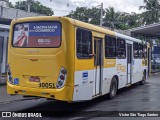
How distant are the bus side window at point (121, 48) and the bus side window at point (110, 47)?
0.61 metres

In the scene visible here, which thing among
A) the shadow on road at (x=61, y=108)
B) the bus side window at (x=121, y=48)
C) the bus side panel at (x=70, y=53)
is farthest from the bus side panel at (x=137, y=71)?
the bus side panel at (x=70, y=53)

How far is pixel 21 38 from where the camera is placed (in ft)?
32.5

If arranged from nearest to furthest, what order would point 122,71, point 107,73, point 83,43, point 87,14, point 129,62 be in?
point 83,43 < point 107,73 < point 122,71 < point 129,62 < point 87,14

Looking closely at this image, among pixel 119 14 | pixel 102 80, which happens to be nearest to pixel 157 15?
pixel 119 14

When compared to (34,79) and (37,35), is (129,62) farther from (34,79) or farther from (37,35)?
(34,79)

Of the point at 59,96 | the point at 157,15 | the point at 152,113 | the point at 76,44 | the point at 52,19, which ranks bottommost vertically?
the point at 152,113

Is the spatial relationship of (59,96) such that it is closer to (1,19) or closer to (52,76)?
(52,76)

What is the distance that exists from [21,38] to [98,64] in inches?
116

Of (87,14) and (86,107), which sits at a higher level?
(87,14)

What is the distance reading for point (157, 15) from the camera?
54.3m

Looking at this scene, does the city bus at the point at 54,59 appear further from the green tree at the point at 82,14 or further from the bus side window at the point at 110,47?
the green tree at the point at 82,14

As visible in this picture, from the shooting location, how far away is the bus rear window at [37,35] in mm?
9320

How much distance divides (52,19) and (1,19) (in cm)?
1252

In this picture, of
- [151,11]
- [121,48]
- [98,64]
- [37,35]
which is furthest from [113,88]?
[151,11]
